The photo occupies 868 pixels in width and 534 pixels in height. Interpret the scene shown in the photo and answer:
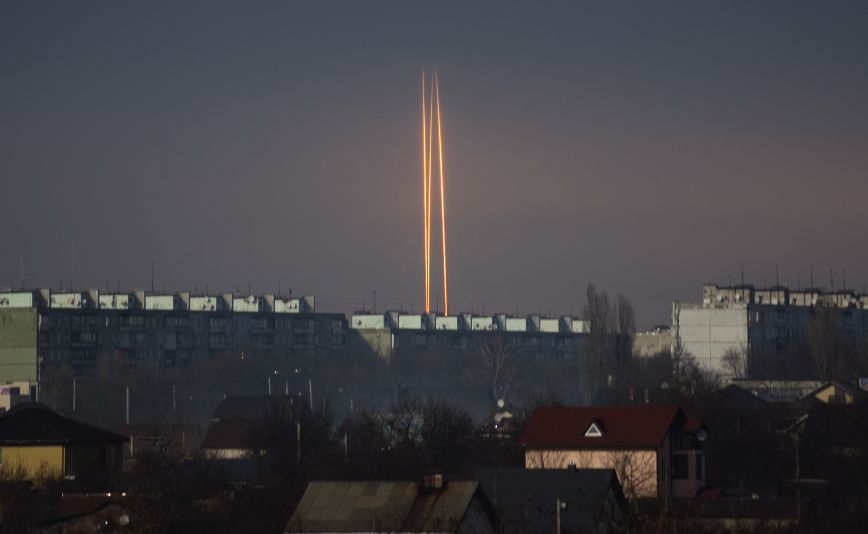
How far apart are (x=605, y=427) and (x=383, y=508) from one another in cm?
1697

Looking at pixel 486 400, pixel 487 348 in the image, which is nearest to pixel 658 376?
pixel 486 400

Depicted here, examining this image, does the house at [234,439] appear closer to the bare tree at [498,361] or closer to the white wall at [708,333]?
the white wall at [708,333]

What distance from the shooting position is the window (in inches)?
1796

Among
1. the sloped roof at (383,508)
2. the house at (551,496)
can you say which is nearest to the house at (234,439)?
the house at (551,496)

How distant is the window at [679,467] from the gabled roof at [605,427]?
80 cm

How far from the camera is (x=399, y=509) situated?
30062mm

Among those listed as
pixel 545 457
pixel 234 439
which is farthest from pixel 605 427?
pixel 234 439

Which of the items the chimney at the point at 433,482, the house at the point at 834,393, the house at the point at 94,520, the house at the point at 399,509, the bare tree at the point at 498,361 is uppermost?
the chimney at the point at 433,482

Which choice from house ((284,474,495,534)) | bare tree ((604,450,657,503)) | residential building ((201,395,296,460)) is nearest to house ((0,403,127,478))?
residential building ((201,395,296,460))

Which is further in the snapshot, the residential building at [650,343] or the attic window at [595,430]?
the residential building at [650,343]

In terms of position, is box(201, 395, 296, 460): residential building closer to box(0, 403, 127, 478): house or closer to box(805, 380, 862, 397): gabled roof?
box(0, 403, 127, 478): house

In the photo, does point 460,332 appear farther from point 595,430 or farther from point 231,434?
point 595,430

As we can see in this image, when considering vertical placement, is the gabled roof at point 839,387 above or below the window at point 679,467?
above

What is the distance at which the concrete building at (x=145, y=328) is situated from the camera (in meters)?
103
